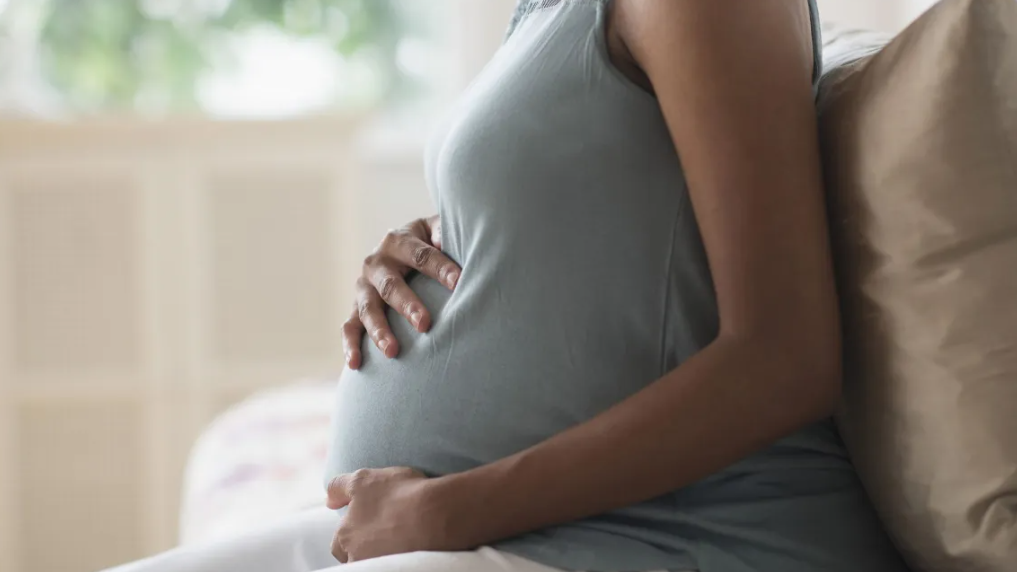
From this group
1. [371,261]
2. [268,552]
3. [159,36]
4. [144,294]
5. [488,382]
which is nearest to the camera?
[488,382]

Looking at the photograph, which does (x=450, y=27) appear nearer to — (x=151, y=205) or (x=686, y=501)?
(x=151, y=205)

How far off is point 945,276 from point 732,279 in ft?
0.44

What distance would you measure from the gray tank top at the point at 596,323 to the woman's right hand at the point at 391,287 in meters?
0.07

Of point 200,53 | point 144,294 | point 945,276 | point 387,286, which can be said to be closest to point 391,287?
point 387,286

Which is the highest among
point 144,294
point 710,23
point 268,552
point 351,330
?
point 710,23

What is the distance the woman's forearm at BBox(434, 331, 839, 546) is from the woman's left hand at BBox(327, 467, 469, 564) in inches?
0.6

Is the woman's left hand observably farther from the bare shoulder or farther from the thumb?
the bare shoulder

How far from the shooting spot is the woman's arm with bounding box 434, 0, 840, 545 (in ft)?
2.32

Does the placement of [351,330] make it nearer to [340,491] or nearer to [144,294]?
[340,491]

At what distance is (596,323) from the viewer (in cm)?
78

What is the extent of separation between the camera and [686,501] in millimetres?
796

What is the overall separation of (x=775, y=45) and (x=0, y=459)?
255 centimetres

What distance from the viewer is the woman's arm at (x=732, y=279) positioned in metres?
0.71

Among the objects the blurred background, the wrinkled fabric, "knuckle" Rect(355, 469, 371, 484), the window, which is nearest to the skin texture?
"knuckle" Rect(355, 469, 371, 484)
